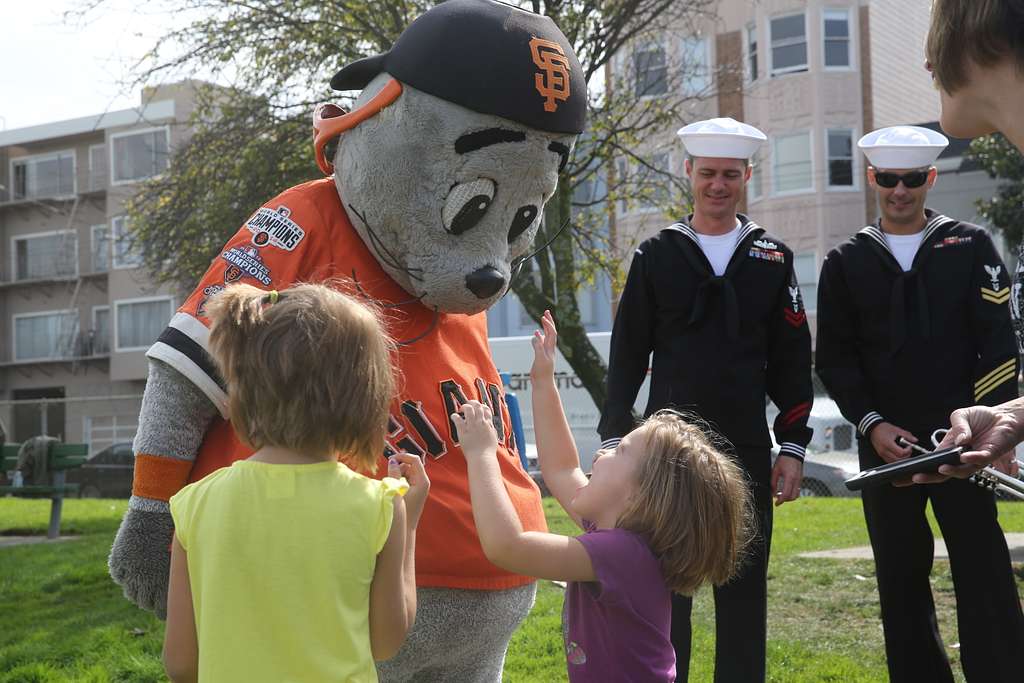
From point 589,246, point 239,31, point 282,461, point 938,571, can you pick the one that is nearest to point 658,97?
point 589,246

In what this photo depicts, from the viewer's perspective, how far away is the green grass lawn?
5.39 m

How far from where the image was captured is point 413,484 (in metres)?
2.39

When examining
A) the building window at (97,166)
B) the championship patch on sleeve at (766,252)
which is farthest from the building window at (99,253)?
the championship patch on sleeve at (766,252)

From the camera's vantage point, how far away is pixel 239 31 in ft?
36.8

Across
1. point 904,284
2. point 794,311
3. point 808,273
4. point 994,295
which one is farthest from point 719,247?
point 808,273

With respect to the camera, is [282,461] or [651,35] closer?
[282,461]

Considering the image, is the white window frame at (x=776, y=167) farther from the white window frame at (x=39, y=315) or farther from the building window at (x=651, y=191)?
the white window frame at (x=39, y=315)

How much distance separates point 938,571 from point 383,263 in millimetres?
5864

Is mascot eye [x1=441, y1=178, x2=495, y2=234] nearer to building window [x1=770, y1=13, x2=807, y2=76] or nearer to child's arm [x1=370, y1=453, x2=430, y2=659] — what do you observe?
child's arm [x1=370, y1=453, x2=430, y2=659]

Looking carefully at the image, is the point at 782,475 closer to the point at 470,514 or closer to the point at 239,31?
the point at 470,514

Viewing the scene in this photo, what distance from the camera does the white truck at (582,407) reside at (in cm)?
1723

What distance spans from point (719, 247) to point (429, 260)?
1383mm

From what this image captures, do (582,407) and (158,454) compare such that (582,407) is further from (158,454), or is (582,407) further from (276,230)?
(158,454)

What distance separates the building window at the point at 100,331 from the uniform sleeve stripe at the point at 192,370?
36984 mm
